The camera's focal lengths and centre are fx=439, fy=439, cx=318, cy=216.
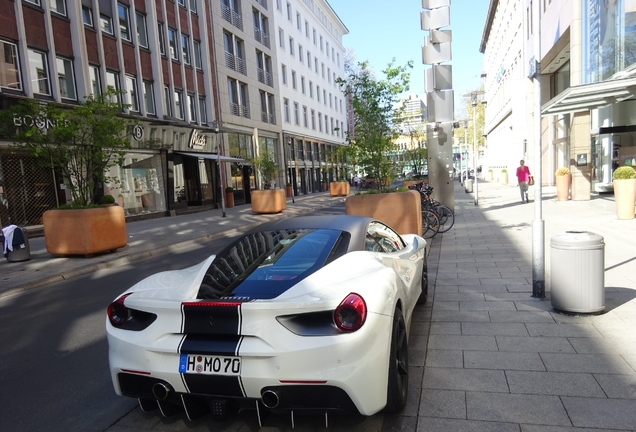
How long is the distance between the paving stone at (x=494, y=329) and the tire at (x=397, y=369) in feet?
5.01

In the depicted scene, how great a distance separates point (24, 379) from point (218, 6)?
94.6ft

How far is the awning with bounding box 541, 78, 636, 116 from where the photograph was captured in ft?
37.4

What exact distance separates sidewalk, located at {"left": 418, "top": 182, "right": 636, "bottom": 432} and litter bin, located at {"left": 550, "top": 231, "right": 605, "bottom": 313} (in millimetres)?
159

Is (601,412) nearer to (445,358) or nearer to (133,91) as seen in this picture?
(445,358)

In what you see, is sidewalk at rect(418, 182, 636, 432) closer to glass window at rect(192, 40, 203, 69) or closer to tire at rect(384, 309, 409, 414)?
tire at rect(384, 309, 409, 414)

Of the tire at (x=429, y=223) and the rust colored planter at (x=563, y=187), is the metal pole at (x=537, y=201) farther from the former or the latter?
the rust colored planter at (x=563, y=187)

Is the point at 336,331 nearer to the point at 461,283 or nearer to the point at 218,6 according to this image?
the point at 461,283

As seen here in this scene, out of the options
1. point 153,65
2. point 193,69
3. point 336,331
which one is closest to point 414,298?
point 336,331

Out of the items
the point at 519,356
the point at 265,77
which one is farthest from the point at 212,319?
the point at 265,77

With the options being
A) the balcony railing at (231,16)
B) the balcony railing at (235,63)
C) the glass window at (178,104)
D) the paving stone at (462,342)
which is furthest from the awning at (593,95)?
the balcony railing at (231,16)

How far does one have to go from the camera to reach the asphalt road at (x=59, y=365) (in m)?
3.12

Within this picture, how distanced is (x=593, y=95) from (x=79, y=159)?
14.1 metres

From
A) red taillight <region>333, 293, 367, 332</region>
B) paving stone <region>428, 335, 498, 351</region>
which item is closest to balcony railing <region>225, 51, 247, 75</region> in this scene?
paving stone <region>428, 335, 498, 351</region>

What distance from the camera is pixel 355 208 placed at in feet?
33.0
